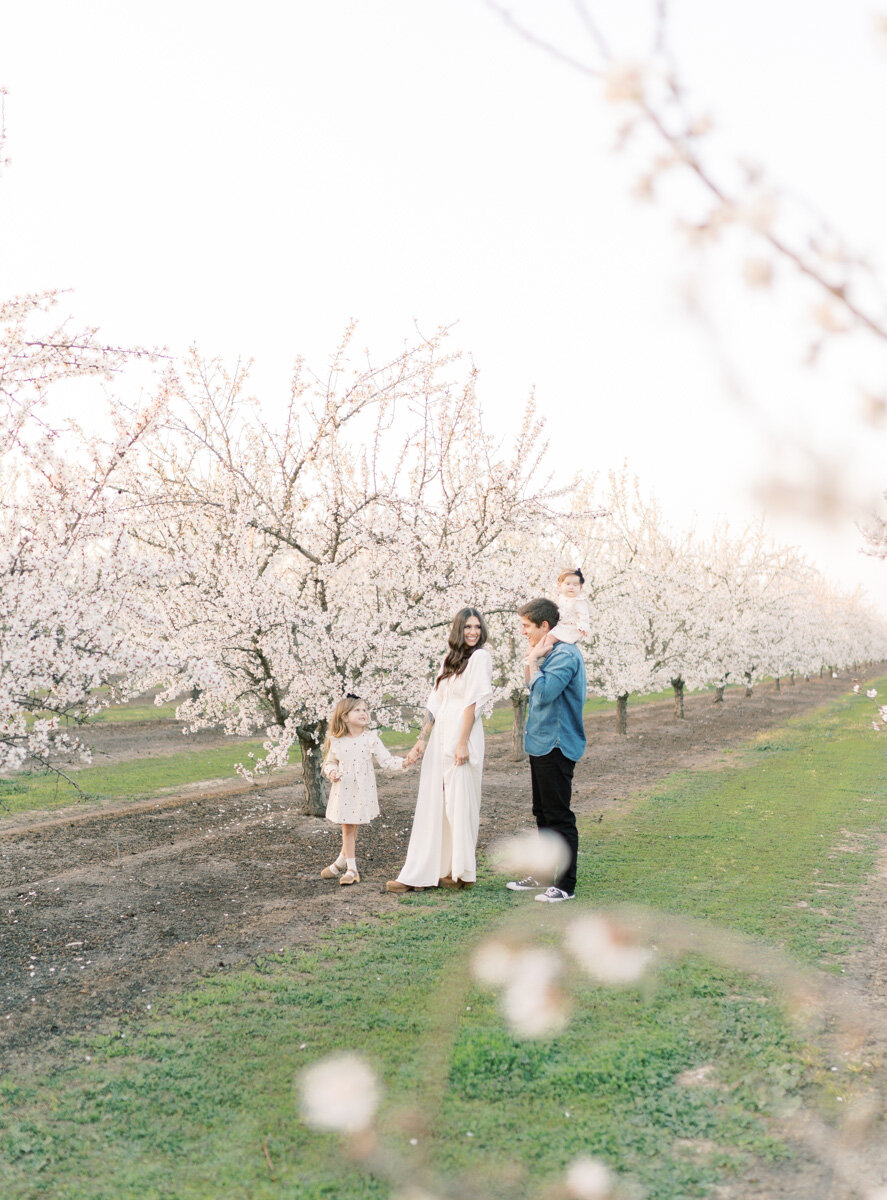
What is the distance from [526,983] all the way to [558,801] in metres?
1.87

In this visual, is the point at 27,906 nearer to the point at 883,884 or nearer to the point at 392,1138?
the point at 392,1138

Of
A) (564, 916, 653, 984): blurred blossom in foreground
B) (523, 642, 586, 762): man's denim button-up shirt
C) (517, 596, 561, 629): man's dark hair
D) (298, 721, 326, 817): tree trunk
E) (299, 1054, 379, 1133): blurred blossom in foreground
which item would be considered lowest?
(564, 916, 653, 984): blurred blossom in foreground

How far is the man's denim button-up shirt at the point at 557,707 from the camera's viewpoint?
268 inches

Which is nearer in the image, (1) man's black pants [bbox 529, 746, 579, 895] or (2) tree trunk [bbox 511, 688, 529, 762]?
(1) man's black pants [bbox 529, 746, 579, 895]

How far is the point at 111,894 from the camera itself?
23.5 feet

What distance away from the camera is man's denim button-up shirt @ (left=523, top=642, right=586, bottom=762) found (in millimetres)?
6797

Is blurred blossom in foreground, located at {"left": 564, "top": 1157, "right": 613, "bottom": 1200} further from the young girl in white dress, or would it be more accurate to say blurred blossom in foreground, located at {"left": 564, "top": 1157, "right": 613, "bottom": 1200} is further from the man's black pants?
the young girl in white dress

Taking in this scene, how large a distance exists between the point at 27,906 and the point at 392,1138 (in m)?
4.62

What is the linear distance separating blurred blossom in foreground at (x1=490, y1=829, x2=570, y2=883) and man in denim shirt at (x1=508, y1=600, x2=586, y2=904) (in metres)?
0.07

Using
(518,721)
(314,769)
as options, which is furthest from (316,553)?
(518,721)

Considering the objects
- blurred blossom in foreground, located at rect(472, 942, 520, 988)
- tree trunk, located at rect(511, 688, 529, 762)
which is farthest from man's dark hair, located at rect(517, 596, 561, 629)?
tree trunk, located at rect(511, 688, 529, 762)

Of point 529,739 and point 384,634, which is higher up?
point 384,634

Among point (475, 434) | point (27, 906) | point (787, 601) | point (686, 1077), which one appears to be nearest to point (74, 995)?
point (27, 906)

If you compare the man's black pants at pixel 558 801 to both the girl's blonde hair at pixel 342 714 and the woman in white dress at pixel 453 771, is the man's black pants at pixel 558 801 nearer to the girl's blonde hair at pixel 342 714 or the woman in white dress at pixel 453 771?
the woman in white dress at pixel 453 771
